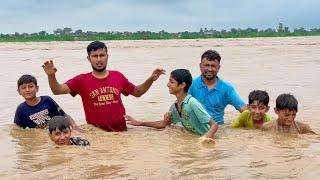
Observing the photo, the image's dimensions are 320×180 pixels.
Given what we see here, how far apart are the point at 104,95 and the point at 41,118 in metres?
0.87

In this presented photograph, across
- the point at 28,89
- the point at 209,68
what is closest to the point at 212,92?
the point at 209,68

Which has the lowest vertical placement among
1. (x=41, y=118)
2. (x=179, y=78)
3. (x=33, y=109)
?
(x=41, y=118)

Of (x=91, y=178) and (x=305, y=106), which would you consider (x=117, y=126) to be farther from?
(x=305, y=106)

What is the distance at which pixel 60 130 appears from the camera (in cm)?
577

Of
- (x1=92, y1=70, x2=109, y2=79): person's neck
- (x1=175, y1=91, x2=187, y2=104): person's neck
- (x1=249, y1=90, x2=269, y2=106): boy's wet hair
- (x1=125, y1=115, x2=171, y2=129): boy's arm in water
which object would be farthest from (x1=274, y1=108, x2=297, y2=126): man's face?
(x1=92, y1=70, x2=109, y2=79): person's neck

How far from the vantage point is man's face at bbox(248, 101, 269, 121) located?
6.70 m

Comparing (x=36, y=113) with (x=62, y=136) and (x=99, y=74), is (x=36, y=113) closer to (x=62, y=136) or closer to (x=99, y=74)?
(x=99, y=74)

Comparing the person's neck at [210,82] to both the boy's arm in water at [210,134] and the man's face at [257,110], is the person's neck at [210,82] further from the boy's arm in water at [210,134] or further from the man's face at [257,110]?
the boy's arm in water at [210,134]

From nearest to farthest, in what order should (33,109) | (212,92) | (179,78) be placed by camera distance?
(179,78) → (33,109) → (212,92)

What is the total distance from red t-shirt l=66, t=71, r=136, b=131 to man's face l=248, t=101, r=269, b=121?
152 centimetres

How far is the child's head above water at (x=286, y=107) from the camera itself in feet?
20.8

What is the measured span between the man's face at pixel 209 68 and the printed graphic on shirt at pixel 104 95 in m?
1.08

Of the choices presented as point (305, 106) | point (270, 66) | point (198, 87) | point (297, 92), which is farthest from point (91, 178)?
point (270, 66)

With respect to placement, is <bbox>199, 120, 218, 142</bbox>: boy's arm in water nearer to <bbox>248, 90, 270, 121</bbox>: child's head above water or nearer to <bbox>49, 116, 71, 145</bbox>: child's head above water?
<bbox>248, 90, 270, 121</bbox>: child's head above water
